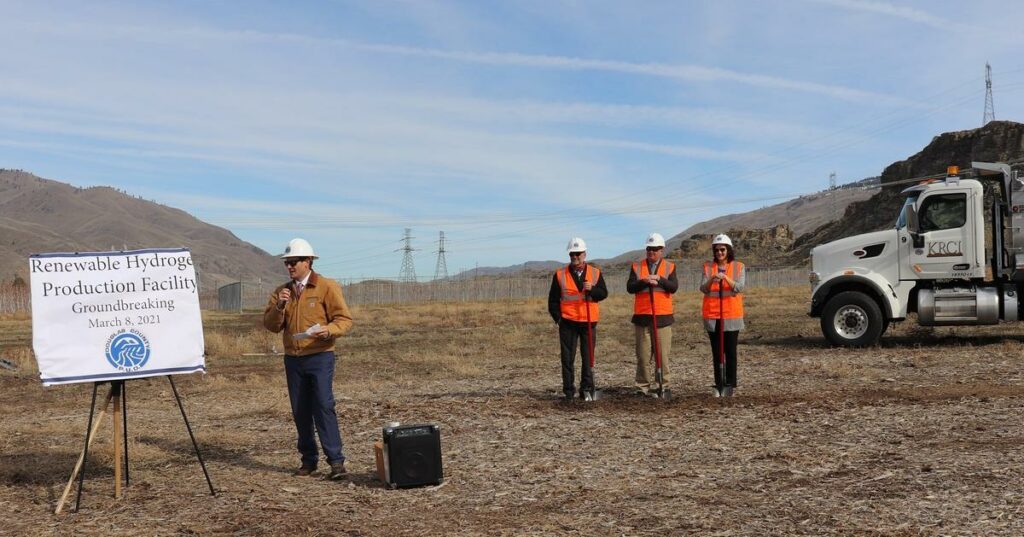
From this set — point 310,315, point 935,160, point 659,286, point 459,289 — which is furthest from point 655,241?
point 935,160

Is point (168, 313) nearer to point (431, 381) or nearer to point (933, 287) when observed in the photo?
point (431, 381)

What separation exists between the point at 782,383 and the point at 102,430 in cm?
909

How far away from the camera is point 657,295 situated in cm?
1134

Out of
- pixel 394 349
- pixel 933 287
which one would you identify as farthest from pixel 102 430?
pixel 933 287

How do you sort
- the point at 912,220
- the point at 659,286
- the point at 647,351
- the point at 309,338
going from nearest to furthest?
1. the point at 309,338
2. the point at 659,286
3. the point at 647,351
4. the point at 912,220

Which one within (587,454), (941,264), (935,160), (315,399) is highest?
(935,160)

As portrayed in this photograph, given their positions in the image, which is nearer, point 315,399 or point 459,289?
point 315,399

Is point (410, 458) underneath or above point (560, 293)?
underneath

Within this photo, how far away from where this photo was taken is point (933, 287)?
16953 millimetres

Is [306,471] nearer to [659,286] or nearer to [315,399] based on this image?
[315,399]

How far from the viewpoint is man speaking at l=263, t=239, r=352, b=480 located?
7.90 metres

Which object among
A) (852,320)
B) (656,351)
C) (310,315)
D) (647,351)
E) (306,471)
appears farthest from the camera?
(852,320)

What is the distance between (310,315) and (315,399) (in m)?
0.74

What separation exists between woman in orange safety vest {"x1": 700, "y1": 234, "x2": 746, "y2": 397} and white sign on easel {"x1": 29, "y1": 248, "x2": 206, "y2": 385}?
646 centimetres
